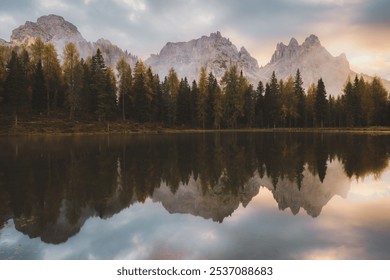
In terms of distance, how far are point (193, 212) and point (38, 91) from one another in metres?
70.4

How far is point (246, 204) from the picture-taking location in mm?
11484

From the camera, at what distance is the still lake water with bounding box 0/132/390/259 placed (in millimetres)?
7582

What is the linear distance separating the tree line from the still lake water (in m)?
55.2

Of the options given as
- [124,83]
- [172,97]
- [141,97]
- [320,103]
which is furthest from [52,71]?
[320,103]

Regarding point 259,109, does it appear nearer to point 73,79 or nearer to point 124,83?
point 124,83

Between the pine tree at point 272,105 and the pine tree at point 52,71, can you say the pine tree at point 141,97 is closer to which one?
the pine tree at point 52,71

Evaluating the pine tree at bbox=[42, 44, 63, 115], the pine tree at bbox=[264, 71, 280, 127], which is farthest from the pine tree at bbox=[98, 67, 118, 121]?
the pine tree at bbox=[264, 71, 280, 127]

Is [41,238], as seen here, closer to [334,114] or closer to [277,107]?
[277,107]

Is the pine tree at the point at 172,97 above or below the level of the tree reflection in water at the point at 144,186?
above

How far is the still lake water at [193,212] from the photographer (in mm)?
7582

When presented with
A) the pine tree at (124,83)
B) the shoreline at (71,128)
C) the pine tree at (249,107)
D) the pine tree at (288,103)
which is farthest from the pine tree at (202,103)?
the pine tree at (288,103)

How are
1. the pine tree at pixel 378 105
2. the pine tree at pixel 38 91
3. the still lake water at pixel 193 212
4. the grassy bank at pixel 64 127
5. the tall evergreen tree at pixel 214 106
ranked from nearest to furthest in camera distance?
1. the still lake water at pixel 193 212
2. the grassy bank at pixel 64 127
3. the pine tree at pixel 38 91
4. the tall evergreen tree at pixel 214 106
5. the pine tree at pixel 378 105

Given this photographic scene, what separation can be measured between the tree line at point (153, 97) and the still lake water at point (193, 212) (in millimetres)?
55191
